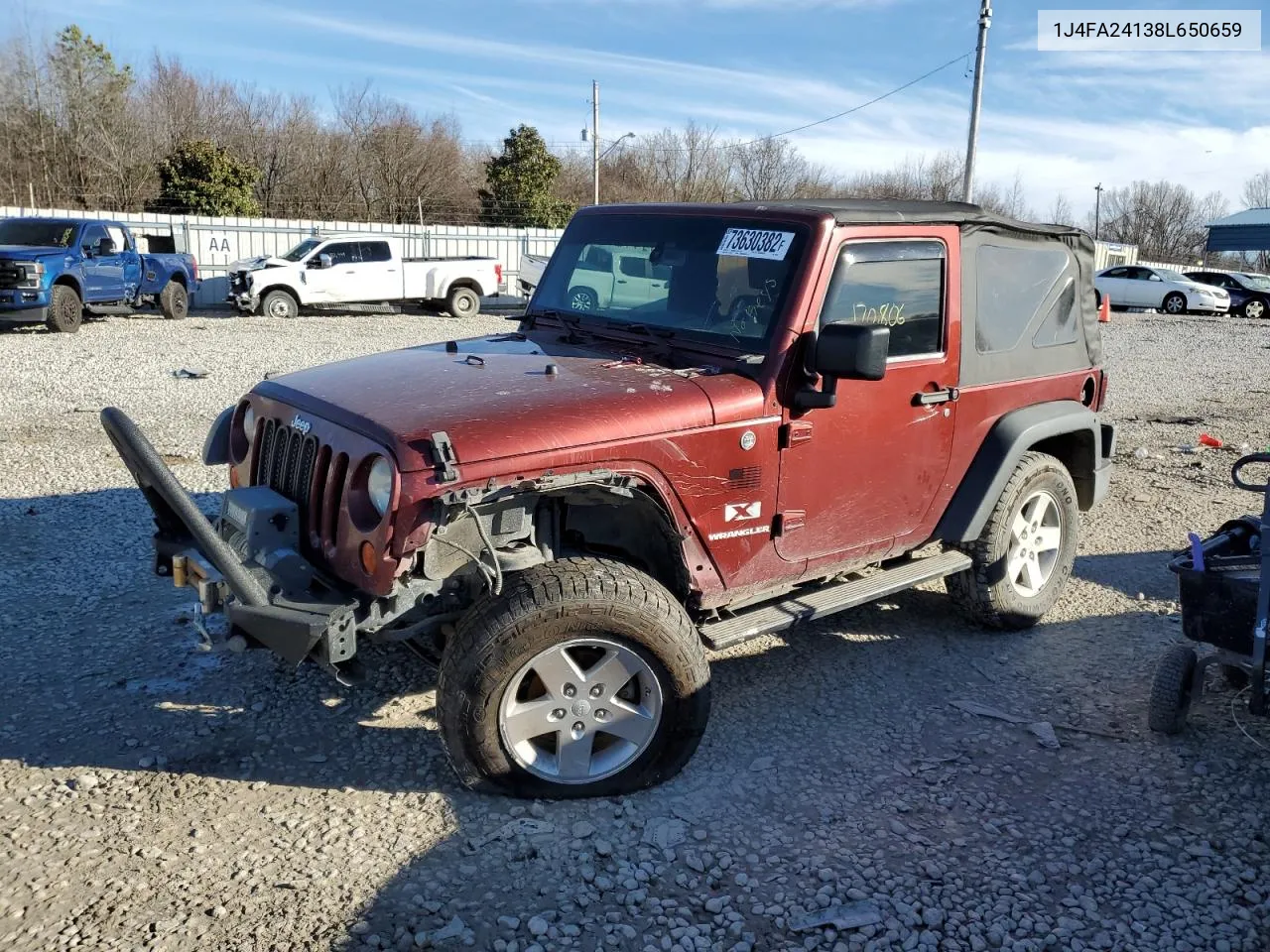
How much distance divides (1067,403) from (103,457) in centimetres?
713

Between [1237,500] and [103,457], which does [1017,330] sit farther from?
[103,457]

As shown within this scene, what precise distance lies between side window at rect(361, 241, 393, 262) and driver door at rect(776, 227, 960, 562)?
18331 mm

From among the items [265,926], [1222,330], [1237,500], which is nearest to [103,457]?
[265,926]

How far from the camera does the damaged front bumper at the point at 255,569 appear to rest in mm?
3191

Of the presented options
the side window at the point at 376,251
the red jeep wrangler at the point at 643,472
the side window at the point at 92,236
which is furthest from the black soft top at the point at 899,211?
the side window at the point at 376,251

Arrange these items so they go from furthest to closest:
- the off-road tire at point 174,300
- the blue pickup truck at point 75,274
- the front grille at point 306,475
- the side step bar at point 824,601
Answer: the off-road tire at point 174,300 < the blue pickup truck at point 75,274 < the side step bar at point 824,601 < the front grille at point 306,475

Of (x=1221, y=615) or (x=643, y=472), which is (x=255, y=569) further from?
(x=1221, y=615)

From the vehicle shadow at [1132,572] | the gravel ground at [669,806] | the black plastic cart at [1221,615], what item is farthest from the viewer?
the vehicle shadow at [1132,572]

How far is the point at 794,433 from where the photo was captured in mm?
3984

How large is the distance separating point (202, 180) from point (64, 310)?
12415mm

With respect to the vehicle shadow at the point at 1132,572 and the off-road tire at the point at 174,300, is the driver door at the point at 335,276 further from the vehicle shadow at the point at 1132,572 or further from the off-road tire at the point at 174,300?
the vehicle shadow at the point at 1132,572

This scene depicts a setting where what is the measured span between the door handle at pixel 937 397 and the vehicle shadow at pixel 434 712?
50.7 inches

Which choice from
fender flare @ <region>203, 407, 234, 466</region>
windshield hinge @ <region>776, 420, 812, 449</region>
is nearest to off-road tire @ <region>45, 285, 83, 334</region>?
fender flare @ <region>203, 407, 234, 466</region>

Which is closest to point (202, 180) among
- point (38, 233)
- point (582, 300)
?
point (38, 233)
